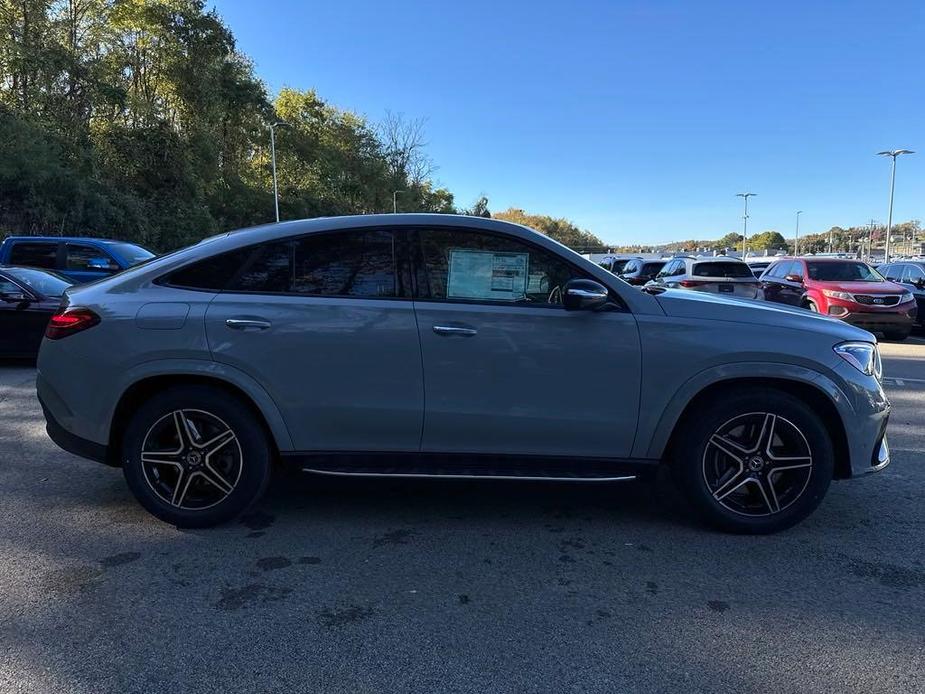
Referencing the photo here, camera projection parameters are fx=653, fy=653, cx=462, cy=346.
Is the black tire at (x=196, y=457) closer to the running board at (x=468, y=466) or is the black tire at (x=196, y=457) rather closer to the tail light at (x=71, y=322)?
the running board at (x=468, y=466)

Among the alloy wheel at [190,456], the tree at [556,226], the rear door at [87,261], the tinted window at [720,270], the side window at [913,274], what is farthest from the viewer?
the tree at [556,226]

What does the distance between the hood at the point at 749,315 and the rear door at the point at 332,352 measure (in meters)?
1.45

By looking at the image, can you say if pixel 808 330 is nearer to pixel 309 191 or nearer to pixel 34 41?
pixel 34 41

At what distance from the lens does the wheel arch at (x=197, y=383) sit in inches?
140

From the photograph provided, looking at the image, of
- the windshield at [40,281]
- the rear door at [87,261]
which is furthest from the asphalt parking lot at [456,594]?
the rear door at [87,261]

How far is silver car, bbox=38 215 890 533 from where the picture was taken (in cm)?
351

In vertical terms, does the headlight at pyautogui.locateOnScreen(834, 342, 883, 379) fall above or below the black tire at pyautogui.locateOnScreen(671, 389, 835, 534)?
above

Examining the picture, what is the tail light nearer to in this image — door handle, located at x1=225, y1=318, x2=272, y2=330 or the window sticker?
door handle, located at x1=225, y1=318, x2=272, y2=330

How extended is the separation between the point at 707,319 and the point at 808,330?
559 millimetres

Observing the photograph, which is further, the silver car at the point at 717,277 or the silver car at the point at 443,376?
the silver car at the point at 717,277

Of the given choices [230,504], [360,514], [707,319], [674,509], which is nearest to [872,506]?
[674,509]

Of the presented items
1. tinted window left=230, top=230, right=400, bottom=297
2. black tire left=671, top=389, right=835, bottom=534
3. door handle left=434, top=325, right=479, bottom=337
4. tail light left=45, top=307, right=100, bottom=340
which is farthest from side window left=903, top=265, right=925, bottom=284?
tail light left=45, top=307, right=100, bottom=340

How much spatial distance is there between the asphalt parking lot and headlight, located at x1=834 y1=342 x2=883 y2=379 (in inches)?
37.7

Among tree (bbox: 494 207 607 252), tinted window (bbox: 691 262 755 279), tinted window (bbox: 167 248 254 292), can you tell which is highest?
tree (bbox: 494 207 607 252)
